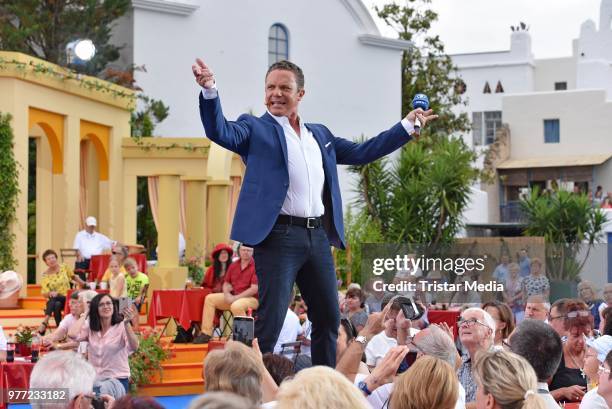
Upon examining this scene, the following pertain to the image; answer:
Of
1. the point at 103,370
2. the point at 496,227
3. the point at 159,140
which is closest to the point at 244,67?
the point at 159,140

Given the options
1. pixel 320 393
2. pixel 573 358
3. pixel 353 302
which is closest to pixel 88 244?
pixel 353 302

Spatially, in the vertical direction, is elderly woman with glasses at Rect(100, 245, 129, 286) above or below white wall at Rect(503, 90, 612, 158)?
below

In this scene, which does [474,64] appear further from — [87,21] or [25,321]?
[25,321]

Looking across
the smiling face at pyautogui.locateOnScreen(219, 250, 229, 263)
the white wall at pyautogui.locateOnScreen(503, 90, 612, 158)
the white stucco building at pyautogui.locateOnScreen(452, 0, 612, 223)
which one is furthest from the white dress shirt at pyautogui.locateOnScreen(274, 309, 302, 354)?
the white wall at pyautogui.locateOnScreen(503, 90, 612, 158)

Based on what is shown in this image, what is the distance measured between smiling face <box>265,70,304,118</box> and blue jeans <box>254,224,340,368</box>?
2.08ft

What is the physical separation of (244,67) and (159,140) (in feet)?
29.8

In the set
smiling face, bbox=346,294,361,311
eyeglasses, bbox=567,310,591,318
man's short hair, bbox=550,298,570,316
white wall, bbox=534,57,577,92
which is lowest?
smiling face, bbox=346,294,361,311

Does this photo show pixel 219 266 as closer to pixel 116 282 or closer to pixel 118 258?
pixel 116 282

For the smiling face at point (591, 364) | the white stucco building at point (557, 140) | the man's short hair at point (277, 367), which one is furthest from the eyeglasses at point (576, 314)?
the white stucco building at point (557, 140)

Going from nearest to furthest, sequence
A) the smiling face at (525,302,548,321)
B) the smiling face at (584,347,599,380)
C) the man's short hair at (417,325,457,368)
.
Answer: the man's short hair at (417,325,457,368), the smiling face at (584,347,599,380), the smiling face at (525,302,548,321)

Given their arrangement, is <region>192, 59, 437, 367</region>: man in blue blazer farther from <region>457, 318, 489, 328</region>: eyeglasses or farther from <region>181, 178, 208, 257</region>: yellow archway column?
<region>181, 178, 208, 257</region>: yellow archway column

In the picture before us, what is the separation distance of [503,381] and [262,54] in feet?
96.7

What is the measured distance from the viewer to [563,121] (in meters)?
49.9

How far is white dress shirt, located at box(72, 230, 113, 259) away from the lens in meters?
22.2
